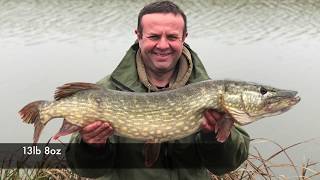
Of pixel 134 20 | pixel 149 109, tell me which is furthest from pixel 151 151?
pixel 134 20

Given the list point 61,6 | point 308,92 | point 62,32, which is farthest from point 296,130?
point 61,6

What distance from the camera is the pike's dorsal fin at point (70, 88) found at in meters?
2.39

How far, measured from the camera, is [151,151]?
235 centimetres

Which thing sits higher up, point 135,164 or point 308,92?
point 135,164

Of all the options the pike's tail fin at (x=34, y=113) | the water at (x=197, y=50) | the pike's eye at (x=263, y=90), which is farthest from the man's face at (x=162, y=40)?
the water at (x=197, y=50)

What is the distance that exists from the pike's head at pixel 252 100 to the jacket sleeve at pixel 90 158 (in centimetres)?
72

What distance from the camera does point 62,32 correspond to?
1172 centimetres

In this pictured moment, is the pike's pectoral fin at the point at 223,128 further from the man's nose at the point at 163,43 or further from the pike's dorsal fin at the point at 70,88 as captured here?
the pike's dorsal fin at the point at 70,88

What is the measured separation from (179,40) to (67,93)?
2.29ft

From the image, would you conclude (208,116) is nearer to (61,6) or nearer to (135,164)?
(135,164)

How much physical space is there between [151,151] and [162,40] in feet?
2.05

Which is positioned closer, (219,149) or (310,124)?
(219,149)

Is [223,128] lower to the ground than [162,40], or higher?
lower

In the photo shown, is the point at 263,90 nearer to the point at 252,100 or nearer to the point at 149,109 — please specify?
the point at 252,100
